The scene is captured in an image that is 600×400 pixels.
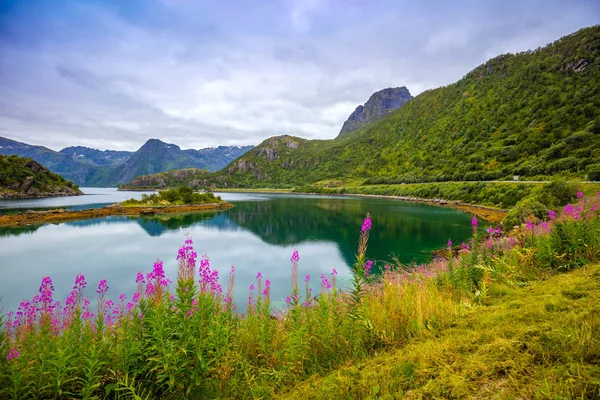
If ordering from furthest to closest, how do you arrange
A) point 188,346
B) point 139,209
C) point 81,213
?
point 139,209, point 81,213, point 188,346

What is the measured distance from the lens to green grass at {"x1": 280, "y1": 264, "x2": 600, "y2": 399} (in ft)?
8.42

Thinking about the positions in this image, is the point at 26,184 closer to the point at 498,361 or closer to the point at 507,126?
the point at 498,361

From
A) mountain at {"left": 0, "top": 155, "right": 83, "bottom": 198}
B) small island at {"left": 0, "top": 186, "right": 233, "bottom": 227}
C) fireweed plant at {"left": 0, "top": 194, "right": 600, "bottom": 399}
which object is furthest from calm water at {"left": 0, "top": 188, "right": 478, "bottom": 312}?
mountain at {"left": 0, "top": 155, "right": 83, "bottom": 198}

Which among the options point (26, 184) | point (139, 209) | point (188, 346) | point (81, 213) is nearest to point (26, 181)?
point (26, 184)

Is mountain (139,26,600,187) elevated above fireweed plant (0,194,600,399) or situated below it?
above

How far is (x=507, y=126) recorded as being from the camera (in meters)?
105

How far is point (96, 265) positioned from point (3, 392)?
23.2 meters

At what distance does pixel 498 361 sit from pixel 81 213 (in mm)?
61646

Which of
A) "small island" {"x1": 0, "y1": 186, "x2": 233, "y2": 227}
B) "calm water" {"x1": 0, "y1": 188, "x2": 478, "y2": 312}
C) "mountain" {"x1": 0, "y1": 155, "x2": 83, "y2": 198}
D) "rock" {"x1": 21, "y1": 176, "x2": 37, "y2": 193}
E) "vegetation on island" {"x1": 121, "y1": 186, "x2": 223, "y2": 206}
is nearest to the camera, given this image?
"calm water" {"x1": 0, "y1": 188, "x2": 478, "y2": 312}

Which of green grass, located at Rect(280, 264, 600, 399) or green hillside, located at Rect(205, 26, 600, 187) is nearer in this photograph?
green grass, located at Rect(280, 264, 600, 399)

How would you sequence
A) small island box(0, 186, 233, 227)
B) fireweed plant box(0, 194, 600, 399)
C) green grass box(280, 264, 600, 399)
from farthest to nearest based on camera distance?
small island box(0, 186, 233, 227) < fireweed plant box(0, 194, 600, 399) < green grass box(280, 264, 600, 399)

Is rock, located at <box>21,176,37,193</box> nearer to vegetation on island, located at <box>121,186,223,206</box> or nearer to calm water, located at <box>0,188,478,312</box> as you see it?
vegetation on island, located at <box>121,186,223,206</box>

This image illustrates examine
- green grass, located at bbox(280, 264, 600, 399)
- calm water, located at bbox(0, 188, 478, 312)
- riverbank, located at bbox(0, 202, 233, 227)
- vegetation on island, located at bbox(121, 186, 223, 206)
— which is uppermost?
green grass, located at bbox(280, 264, 600, 399)

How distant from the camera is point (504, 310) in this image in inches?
175
